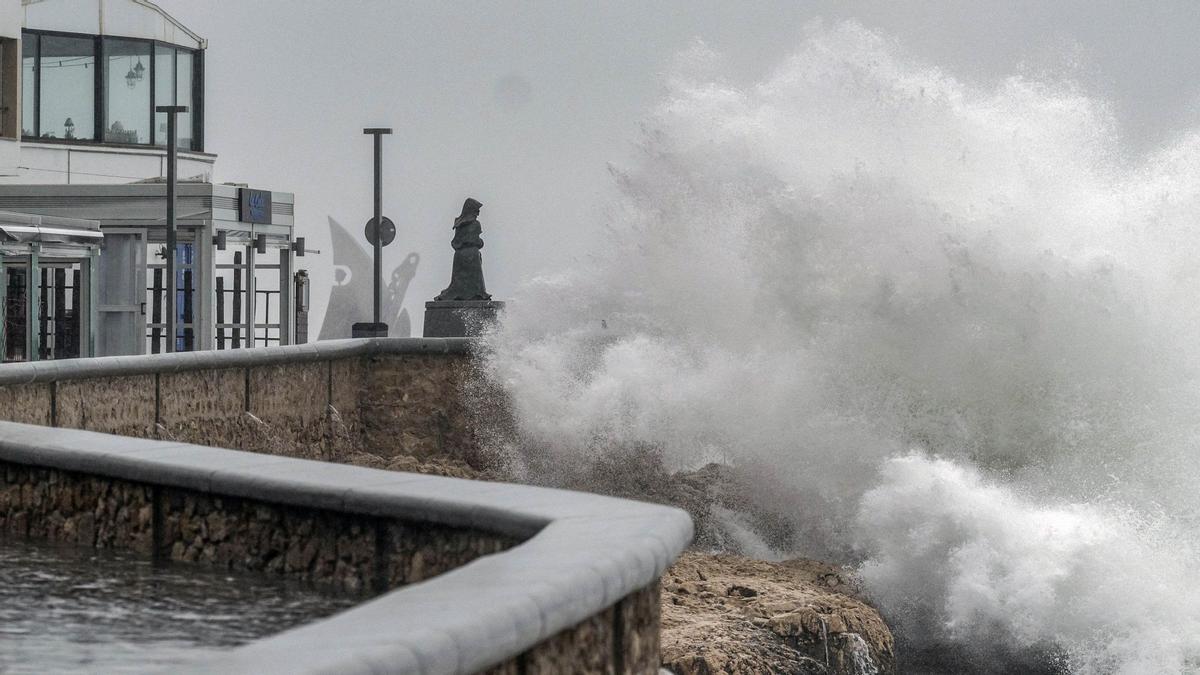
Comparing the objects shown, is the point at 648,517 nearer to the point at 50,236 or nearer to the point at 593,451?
the point at 593,451

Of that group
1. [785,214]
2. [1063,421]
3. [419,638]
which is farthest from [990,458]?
[419,638]

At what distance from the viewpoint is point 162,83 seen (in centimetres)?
3875

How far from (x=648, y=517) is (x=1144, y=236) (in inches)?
620

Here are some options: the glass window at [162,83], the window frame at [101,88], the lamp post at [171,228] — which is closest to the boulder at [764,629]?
the lamp post at [171,228]

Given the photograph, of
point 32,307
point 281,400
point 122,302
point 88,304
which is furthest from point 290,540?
point 122,302

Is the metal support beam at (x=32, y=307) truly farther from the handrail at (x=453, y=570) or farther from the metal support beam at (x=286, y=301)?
the handrail at (x=453, y=570)

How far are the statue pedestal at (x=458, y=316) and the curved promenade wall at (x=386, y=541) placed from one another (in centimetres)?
1808

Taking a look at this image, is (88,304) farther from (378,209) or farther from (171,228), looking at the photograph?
(378,209)

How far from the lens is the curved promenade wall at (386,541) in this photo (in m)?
3.30

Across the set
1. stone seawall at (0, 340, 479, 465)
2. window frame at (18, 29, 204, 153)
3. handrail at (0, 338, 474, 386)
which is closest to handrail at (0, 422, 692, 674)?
handrail at (0, 338, 474, 386)

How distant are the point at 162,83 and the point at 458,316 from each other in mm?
15314

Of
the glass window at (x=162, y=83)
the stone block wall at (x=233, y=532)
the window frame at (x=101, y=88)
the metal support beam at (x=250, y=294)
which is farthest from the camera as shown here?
the glass window at (x=162, y=83)

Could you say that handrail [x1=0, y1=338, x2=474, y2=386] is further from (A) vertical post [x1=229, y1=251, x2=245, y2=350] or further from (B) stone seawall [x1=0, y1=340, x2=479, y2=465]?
(A) vertical post [x1=229, y1=251, x2=245, y2=350]

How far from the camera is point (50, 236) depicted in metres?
21.8
